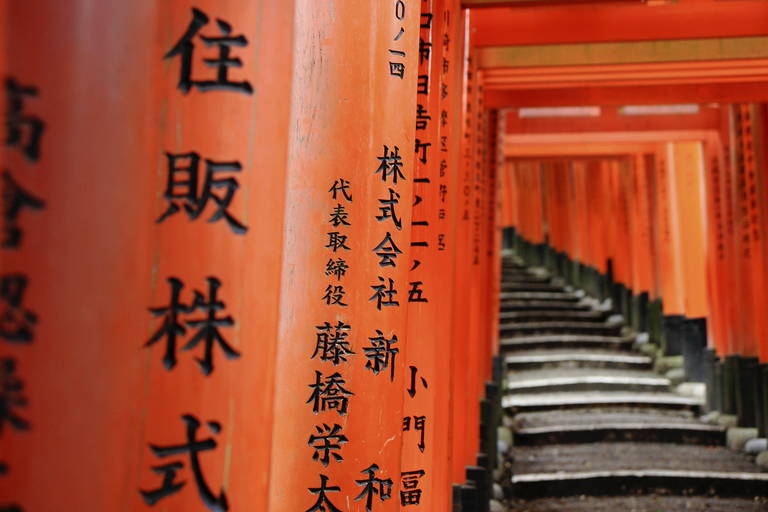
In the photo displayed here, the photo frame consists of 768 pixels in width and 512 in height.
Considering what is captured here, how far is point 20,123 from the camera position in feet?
3.36

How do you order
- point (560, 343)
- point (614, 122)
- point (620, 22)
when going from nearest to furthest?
point (620, 22)
point (614, 122)
point (560, 343)

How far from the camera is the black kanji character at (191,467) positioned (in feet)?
4.11

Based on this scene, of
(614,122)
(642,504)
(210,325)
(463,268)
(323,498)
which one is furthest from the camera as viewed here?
(614,122)

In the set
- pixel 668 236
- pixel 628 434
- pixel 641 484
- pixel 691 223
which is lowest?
pixel 641 484

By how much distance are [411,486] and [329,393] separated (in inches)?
40.0

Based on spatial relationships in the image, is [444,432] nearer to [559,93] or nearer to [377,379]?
[377,379]

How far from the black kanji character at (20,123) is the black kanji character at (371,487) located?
66.3 inches

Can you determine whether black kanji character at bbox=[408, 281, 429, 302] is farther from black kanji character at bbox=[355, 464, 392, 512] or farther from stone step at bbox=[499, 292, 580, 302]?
stone step at bbox=[499, 292, 580, 302]

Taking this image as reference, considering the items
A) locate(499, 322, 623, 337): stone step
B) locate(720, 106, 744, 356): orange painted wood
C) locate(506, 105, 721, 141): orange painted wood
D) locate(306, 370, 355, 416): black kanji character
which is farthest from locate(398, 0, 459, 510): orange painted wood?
locate(499, 322, 623, 337): stone step

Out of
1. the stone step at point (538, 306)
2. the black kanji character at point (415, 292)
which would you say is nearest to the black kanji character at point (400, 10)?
the black kanji character at point (415, 292)

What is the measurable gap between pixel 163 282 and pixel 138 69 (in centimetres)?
30

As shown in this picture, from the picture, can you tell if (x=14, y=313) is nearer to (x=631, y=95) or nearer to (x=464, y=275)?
(x=464, y=275)

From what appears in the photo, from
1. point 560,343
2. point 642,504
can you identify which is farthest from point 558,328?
point 642,504

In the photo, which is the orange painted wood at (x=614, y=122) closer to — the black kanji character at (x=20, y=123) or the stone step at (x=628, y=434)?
the stone step at (x=628, y=434)
